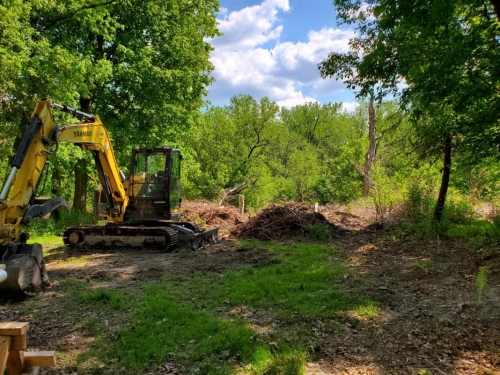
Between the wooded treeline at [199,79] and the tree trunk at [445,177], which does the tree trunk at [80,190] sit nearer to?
the wooded treeline at [199,79]

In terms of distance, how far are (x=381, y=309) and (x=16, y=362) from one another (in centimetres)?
437

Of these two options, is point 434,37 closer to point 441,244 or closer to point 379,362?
point 441,244

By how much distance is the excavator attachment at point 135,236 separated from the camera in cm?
1020

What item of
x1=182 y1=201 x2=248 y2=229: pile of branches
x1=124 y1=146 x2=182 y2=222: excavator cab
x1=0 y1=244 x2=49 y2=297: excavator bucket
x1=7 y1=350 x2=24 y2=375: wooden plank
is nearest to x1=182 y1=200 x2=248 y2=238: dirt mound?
x1=182 y1=201 x2=248 y2=229: pile of branches

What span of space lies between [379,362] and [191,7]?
17.0 metres

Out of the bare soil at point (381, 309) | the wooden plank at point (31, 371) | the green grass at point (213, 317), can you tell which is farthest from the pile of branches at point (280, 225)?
the wooden plank at point (31, 371)

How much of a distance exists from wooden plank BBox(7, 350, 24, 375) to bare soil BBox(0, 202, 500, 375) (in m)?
1.02

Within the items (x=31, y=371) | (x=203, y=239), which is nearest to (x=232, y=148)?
(x=203, y=239)

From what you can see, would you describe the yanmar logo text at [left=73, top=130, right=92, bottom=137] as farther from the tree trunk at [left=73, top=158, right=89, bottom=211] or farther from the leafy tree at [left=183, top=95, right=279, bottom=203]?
the leafy tree at [left=183, top=95, right=279, bottom=203]

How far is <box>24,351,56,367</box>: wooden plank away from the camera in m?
2.96

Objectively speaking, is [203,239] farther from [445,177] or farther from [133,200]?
[445,177]

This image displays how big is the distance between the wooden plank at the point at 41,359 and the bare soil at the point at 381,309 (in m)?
1.04

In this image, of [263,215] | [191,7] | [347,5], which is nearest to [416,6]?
[347,5]

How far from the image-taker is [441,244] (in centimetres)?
899
